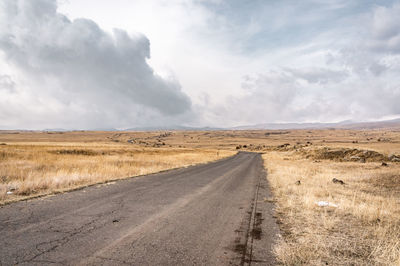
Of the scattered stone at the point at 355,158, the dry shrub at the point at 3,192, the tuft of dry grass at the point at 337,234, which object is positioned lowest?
the scattered stone at the point at 355,158

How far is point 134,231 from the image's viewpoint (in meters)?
5.73

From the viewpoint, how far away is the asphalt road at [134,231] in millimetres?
4414

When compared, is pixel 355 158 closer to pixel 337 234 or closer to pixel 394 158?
pixel 394 158

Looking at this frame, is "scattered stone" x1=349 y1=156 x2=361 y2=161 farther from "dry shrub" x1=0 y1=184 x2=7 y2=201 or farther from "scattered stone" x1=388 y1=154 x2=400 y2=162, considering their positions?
"dry shrub" x1=0 y1=184 x2=7 y2=201

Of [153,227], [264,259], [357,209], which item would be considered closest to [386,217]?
[357,209]

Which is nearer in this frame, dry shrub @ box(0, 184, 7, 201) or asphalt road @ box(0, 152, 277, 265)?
asphalt road @ box(0, 152, 277, 265)

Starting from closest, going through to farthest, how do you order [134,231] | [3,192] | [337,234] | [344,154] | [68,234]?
1. [68,234]
2. [134,231]
3. [337,234]
4. [3,192]
5. [344,154]

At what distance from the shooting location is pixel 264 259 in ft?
14.9

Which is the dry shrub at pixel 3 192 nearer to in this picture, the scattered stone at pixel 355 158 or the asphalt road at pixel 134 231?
the asphalt road at pixel 134 231

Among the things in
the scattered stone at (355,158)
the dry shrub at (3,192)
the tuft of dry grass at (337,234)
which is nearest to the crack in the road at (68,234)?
the tuft of dry grass at (337,234)

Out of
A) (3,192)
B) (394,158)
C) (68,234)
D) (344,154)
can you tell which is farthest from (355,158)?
(3,192)

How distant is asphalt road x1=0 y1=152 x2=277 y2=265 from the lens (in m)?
4.41

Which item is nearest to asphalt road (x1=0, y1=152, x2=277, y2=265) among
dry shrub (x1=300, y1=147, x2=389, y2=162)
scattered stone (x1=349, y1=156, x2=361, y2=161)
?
scattered stone (x1=349, y1=156, x2=361, y2=161)

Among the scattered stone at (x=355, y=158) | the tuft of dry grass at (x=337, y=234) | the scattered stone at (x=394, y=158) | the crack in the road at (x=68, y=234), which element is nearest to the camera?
the crack in the road at (x=68, y=234)
